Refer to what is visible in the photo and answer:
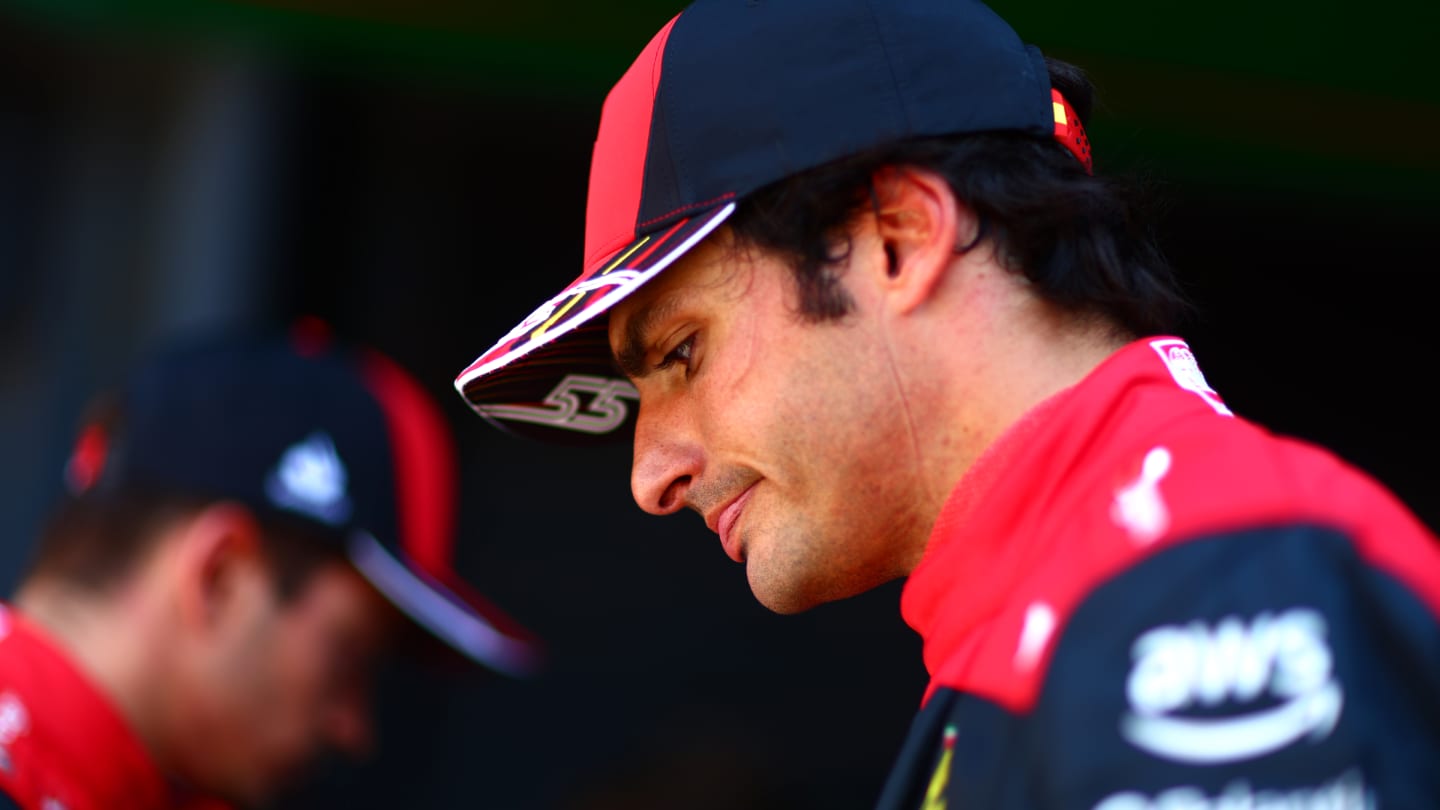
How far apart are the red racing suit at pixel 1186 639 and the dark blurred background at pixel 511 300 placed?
2.30 meters

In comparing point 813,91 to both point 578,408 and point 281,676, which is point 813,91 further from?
point 281,676

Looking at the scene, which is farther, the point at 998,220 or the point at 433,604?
the point at 433,604

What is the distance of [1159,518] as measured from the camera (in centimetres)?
82

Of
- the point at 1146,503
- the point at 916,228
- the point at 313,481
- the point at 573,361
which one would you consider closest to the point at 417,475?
the point at 313,481

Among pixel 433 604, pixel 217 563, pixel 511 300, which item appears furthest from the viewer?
pixel 511 300

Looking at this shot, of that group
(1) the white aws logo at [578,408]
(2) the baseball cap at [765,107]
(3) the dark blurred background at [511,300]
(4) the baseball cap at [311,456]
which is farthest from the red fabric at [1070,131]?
(3) the dark blurred background at [511,300]

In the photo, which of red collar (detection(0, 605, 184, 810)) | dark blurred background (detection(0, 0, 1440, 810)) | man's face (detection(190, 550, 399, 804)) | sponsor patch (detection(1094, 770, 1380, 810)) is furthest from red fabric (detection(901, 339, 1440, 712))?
dark blurred background (detection(0, 0, 1440, 810))

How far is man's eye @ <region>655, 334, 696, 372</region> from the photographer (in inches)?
48.5

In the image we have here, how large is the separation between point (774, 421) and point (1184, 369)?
311 mm

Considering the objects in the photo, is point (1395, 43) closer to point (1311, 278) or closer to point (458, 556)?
point (1311, 278)

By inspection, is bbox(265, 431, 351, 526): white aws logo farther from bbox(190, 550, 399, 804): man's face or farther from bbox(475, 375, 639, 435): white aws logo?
bbox(475, 375, 639, 435): white aws logo

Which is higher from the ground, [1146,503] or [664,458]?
[1146,503]

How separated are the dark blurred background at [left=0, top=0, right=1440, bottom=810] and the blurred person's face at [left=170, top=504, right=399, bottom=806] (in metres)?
1.39

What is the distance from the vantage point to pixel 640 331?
124 cm
